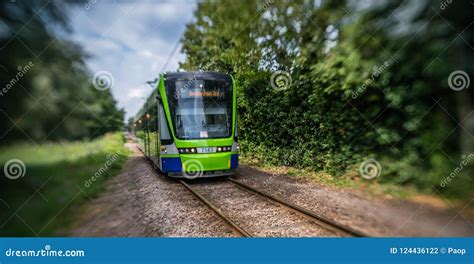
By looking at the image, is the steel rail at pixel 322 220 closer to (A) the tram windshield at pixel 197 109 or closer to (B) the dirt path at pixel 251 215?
(B) the dirt path at pixel 251 215

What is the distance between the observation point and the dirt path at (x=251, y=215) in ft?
10.7

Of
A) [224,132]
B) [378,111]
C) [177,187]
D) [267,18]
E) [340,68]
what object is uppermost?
[267,18]

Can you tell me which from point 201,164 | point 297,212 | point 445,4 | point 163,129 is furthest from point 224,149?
point 445,4

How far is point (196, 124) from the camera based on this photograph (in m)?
5.93

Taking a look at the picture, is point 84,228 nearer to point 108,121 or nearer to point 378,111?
point 108,121

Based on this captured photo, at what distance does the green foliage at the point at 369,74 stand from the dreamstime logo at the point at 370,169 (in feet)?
0.37

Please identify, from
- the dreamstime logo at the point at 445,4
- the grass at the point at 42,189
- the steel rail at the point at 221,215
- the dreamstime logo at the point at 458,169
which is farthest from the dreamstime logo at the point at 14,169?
the dreamstime logo at the point at 445,4

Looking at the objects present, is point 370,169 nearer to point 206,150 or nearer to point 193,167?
point 206,150

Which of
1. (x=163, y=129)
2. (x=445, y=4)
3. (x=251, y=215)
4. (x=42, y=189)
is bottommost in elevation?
(x=251, y=215)

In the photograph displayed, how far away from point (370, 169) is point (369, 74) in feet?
5.12

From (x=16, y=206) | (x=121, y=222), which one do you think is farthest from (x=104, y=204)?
(x=16, y=206)

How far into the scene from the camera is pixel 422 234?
3.10m

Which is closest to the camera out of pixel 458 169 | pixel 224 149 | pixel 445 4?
pixel 445 4

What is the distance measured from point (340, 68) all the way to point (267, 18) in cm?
148
